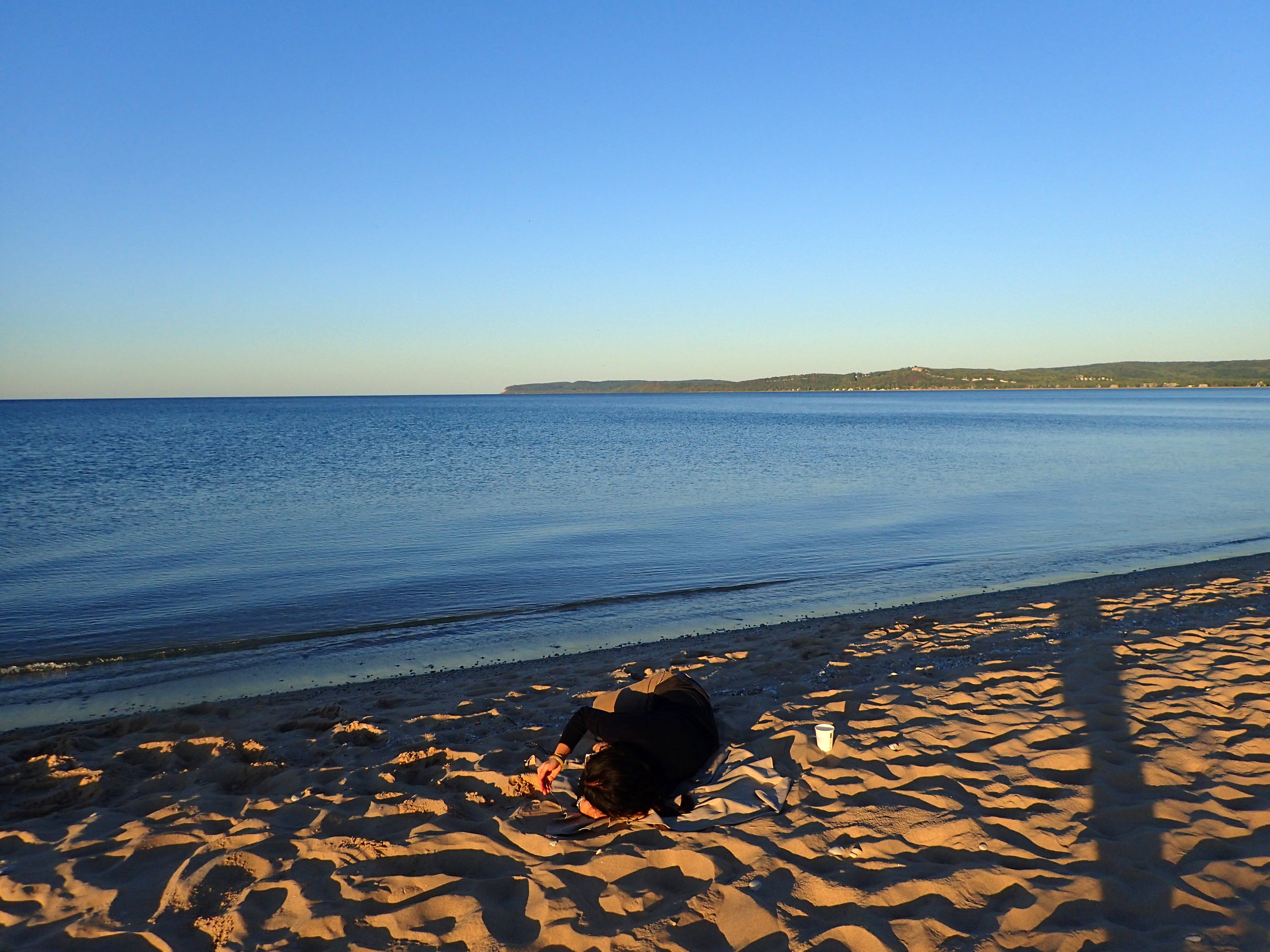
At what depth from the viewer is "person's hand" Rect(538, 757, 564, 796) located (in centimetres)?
448

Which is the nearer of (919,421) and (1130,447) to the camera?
(1130,447)

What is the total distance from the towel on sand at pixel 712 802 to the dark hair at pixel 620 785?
3.8 inches

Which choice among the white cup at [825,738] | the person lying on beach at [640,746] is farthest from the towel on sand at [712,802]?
the white cup at [825,738]

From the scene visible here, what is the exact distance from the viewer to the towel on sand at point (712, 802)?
4117 millimetres

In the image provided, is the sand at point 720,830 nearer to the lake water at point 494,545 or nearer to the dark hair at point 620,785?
the dark hair at point 620,785

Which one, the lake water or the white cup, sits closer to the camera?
the white cup

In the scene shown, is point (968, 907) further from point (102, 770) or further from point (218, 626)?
point (218, 626)

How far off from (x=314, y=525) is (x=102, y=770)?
1163 cm

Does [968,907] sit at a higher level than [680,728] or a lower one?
lower

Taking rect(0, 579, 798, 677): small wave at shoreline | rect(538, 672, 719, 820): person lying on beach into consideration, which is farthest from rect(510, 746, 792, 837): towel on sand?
rect(0, 579, 798, 677): small wave at shoreline

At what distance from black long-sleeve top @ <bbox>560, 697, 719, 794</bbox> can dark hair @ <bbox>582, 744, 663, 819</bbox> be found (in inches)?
6.2

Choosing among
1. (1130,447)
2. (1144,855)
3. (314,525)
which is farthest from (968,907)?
(1130,447)

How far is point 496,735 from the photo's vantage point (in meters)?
5.71

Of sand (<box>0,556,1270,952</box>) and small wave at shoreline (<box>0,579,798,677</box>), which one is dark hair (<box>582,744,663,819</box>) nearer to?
sand (<box>0,556,1270,952</box>)
